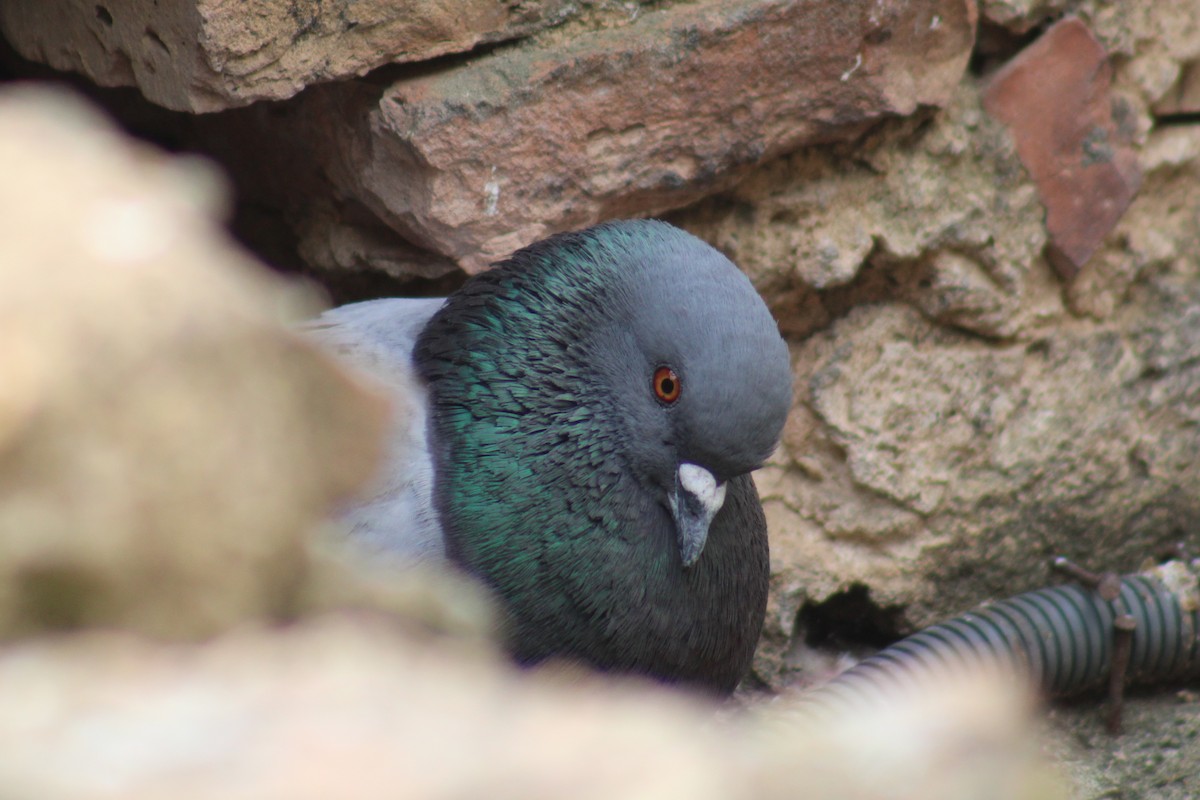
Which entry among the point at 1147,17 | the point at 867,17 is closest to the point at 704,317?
the point at 867,17

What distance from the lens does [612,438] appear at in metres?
2.41

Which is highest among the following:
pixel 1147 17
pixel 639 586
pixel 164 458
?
pixel 1147 17

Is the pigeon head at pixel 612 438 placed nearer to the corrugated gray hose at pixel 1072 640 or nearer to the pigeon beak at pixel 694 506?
the pigeon beak at pixel 694 506

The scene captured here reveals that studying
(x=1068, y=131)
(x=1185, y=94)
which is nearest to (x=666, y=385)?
(x=1068, y=131)

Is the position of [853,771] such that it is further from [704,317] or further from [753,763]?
[704,317]

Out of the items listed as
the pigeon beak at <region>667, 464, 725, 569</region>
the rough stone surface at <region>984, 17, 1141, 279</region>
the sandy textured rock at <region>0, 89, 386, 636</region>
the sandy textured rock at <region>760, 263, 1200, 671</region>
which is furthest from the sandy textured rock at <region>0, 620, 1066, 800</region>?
the rough stone surface at <region>984, 17, 1141, 279</region>

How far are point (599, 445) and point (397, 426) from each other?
38 cm

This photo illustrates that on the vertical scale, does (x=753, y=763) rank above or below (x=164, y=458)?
below

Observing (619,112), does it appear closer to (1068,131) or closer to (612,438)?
(612,438)

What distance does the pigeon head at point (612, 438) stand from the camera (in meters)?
2.33

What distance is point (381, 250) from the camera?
3176 mm

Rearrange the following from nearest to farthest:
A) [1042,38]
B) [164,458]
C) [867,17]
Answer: [164,458], [867,17], [1042,38]

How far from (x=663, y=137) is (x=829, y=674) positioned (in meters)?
1.38

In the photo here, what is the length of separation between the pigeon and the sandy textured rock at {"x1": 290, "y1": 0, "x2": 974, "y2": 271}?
0.35m
